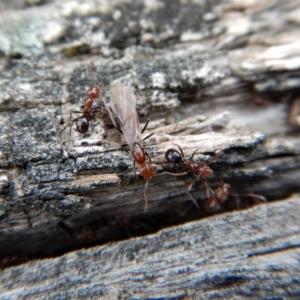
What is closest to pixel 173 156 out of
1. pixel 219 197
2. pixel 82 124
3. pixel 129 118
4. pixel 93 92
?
pixel 129 118

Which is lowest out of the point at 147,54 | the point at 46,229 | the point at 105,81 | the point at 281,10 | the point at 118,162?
the point at 46,229

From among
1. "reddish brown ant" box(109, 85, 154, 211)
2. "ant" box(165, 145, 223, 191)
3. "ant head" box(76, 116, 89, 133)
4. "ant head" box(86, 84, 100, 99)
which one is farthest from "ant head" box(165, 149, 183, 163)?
"ant head" box(86, 84, 100, 99)

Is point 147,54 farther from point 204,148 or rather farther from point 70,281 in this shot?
point 70,281

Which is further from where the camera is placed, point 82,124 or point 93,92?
point 93,92

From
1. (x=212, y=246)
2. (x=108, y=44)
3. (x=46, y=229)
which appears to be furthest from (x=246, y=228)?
(x=108, y=44)

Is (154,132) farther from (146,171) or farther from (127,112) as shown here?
(146,171)

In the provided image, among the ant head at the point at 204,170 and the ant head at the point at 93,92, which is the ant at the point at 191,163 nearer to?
the ant head at the point at 204,170

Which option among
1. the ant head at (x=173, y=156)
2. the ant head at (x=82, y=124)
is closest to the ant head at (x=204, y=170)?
the ant head at (x=173, y=156)
